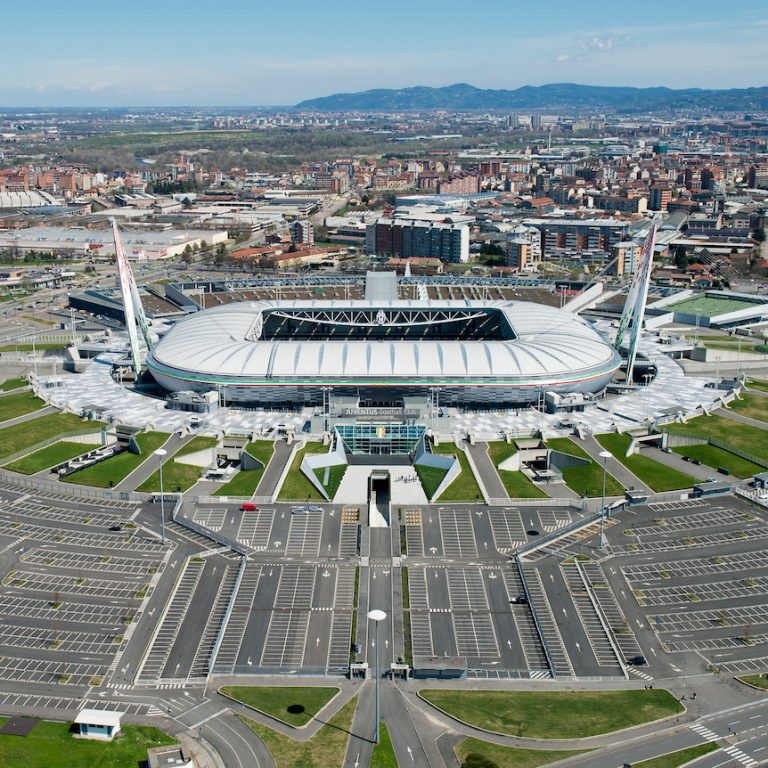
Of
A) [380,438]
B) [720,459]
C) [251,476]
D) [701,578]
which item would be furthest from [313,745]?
[720,459]

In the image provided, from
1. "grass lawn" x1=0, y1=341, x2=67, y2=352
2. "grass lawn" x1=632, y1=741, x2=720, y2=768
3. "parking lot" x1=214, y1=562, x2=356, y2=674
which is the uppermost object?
"grass lawn" x1=632, y1=741, x2=720, y2=768

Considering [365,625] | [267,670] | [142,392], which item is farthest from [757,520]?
[142,392]

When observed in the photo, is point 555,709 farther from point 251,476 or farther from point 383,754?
point 251,476

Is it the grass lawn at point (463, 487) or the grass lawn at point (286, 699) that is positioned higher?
the grass lawn at point (286, 699)

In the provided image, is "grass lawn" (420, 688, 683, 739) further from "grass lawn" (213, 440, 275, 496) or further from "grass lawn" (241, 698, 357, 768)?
"grass lawn" (213, 440, 275, 496)

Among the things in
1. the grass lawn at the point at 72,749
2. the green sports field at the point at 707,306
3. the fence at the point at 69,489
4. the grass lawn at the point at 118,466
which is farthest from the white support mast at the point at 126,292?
the green sports field at the point at 707,306

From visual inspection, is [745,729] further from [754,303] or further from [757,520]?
[754,303]

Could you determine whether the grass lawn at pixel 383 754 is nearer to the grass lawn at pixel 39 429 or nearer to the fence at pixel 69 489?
the fence at pixel 69 489

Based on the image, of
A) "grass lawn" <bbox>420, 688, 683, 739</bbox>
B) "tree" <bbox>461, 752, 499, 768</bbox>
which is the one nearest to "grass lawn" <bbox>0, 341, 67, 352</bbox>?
"grass lawn" <bbox>420, 688, 683, 739</bbox>
